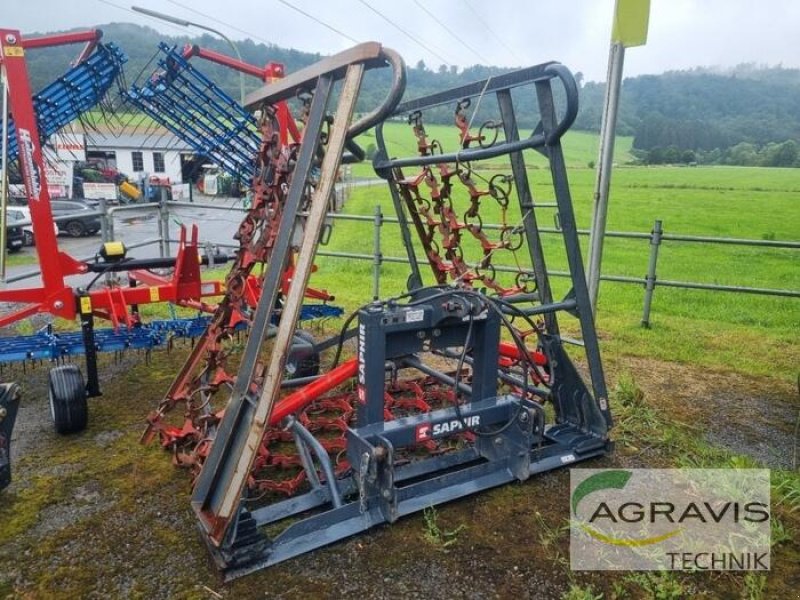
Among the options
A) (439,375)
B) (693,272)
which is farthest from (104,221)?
(693,272)

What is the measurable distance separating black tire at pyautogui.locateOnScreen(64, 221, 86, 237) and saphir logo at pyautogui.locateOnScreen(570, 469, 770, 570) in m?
20.0

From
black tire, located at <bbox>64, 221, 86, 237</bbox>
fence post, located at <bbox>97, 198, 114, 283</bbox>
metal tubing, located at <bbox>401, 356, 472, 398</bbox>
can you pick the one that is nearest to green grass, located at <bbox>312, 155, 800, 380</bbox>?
metal tubing, located at <bbox>401, 356, 472, 398</bbox>

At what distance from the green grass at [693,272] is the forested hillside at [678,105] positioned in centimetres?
97

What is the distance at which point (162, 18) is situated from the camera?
1000cm

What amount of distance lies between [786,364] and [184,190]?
26259mm

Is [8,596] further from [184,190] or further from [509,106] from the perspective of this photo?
[184,190]

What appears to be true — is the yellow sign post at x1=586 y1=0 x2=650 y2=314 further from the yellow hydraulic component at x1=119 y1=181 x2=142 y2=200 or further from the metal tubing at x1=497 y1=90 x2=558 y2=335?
the yellow hydraulic component at x1=119 y1=181 x2=142 y2=200

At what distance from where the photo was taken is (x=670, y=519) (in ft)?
10.7

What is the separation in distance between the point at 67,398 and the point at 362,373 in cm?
236

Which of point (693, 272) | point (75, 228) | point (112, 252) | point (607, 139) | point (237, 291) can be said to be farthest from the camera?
point (75, 228)

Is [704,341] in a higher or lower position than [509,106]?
lower

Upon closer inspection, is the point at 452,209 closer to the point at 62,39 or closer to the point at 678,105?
the point at 62,39

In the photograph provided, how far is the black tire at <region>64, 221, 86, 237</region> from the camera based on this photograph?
19172mm

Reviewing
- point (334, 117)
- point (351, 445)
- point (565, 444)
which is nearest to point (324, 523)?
point (351, 445)
